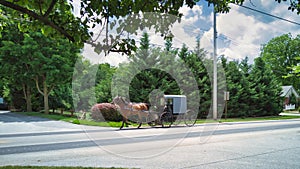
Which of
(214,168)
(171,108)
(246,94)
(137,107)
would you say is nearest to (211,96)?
(246,94)

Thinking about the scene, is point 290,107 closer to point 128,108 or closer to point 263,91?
point 263,91

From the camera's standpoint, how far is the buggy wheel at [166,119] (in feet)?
59.5

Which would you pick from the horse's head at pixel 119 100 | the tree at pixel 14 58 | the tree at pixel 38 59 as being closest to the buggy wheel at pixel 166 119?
the horse's head at pixel 119 100

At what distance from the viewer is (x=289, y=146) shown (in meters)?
11.0

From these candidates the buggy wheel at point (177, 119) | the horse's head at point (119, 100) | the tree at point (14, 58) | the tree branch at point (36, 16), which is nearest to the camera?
the tree branch at point (36, 16)

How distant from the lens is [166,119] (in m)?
18.4

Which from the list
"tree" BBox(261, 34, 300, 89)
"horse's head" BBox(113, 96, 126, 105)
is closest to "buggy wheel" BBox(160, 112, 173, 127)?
"horse's head" BBox(113, 96, 126, 105)

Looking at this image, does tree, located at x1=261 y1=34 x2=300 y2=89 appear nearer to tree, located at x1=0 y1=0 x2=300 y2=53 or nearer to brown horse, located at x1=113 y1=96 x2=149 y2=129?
brown horse, located at x1=113 y1=96 x2=149 y2=129

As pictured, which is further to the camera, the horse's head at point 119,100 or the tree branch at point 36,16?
the horse's head at point 119,100

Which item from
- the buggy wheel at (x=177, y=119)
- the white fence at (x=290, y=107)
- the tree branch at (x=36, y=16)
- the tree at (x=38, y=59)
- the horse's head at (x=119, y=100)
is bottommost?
the buggy wheel at (x=177, y=119)

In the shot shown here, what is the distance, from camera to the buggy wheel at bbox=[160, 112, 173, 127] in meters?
18.1

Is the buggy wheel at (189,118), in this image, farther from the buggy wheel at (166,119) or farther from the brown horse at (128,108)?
the brown horse at (128,108)

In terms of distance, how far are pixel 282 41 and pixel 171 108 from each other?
6173cm

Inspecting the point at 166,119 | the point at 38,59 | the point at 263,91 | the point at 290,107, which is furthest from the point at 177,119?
the point at 290,107
